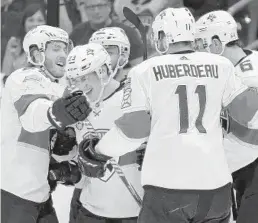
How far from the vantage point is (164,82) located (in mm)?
1968

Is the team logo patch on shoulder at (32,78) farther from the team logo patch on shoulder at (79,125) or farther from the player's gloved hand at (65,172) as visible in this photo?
the player's gloved hand at (65,172)

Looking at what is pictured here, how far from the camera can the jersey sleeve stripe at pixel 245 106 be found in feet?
6.82

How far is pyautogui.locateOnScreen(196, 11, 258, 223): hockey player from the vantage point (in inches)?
95.3

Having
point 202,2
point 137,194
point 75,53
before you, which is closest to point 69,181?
point 137,194

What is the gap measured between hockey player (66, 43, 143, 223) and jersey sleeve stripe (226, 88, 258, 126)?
419 mm

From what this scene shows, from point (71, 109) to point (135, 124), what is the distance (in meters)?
0.24

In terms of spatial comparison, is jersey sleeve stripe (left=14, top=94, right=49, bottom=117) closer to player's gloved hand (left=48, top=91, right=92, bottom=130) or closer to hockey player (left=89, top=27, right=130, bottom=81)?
player's gloved hand (left=48, top=91, right=92, bottom=130)

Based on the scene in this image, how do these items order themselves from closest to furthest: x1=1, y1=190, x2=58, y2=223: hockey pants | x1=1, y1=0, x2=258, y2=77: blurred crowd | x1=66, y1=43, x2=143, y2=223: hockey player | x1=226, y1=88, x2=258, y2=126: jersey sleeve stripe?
x1=226, y1=88, x2=258, y2=126: jersey sleeve stripe
x1=66, y1=43, x2=143, y2=223: hockey player
x1=1, y1=190, x2=58, y2=223: hockey pants
x1=1, y1=0, x2=258, y2=77: blurred crowd

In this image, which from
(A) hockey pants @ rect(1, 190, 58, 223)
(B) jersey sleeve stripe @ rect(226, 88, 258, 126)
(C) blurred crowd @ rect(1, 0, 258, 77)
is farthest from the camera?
(C) blurred crowd @ rect(1, 0, 258, 77)

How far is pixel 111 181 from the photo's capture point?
89.6 inches

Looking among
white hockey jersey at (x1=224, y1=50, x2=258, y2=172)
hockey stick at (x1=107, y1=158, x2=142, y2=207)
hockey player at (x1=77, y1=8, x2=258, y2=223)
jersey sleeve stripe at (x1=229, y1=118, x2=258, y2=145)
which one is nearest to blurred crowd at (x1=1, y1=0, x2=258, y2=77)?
white hockey jersey at (x1=224, y1=50, x2=258, y2=172)

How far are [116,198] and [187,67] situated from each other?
59 cm

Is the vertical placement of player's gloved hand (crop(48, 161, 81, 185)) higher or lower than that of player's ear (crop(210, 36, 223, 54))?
lower

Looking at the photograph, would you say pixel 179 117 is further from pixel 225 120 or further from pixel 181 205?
pixel 225 120
